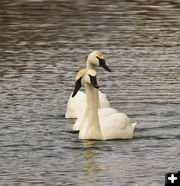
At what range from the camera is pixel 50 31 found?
35.7 m

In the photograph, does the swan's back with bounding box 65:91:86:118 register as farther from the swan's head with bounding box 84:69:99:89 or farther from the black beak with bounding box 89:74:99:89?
the black beak with bounding box 89:74:99:89

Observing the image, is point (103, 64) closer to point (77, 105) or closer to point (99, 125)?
point (99, 125)

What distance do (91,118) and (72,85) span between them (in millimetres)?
5121

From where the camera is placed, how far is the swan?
21.4 metres

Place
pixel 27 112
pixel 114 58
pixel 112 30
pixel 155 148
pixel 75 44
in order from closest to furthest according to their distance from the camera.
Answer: pixel 155 148
pixel 27 112
pixel 114 58
pixel 75 44
pixel 112 30

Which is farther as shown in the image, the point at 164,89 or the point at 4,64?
the point at 4,64

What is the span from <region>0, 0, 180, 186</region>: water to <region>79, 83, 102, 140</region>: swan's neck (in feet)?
0.83

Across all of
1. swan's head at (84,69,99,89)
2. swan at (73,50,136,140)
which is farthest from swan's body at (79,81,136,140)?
swan's head at (84,69,99,89)

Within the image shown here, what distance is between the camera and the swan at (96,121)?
21375mm

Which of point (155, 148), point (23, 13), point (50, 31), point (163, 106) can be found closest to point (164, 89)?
point (163, 106)

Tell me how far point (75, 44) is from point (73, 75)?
5399mm

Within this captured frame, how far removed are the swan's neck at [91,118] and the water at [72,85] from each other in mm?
254

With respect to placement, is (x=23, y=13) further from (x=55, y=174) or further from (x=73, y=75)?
(x=55, y=174)

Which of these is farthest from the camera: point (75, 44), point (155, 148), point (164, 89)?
point (75, 44)
